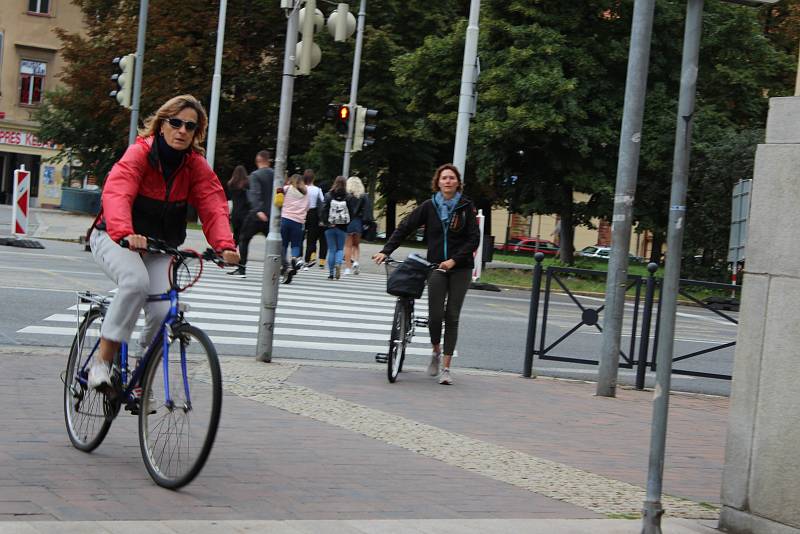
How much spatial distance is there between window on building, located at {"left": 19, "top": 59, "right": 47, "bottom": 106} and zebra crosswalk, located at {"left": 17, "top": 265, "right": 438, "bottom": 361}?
40747mm

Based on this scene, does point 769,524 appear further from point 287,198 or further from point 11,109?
point 11,109

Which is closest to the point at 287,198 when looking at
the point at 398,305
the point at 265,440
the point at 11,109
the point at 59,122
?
the point at 398,305

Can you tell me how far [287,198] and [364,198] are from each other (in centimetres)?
250

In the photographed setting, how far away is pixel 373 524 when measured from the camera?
16.4 ft

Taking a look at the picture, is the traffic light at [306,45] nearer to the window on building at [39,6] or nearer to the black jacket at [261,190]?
the black jacket at [261,190]

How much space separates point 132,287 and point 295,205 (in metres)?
14.4

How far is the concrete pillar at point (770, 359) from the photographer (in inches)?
205

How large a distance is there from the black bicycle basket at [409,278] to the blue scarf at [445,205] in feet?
1.41

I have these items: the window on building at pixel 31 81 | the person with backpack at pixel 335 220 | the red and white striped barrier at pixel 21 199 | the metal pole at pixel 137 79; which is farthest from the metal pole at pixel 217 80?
the window on building at pixel 31 81

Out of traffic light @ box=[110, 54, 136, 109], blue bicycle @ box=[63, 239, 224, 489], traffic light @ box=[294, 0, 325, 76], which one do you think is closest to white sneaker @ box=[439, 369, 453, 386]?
traffic light @ box=[294, 0, 325, 76]

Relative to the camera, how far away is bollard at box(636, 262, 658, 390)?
38.6ft

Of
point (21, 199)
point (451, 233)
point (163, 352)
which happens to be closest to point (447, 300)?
point (451, 233)

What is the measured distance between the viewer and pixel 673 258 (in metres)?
5.22

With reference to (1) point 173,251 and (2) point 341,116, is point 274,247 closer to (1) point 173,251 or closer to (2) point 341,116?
(1) point 173,251
